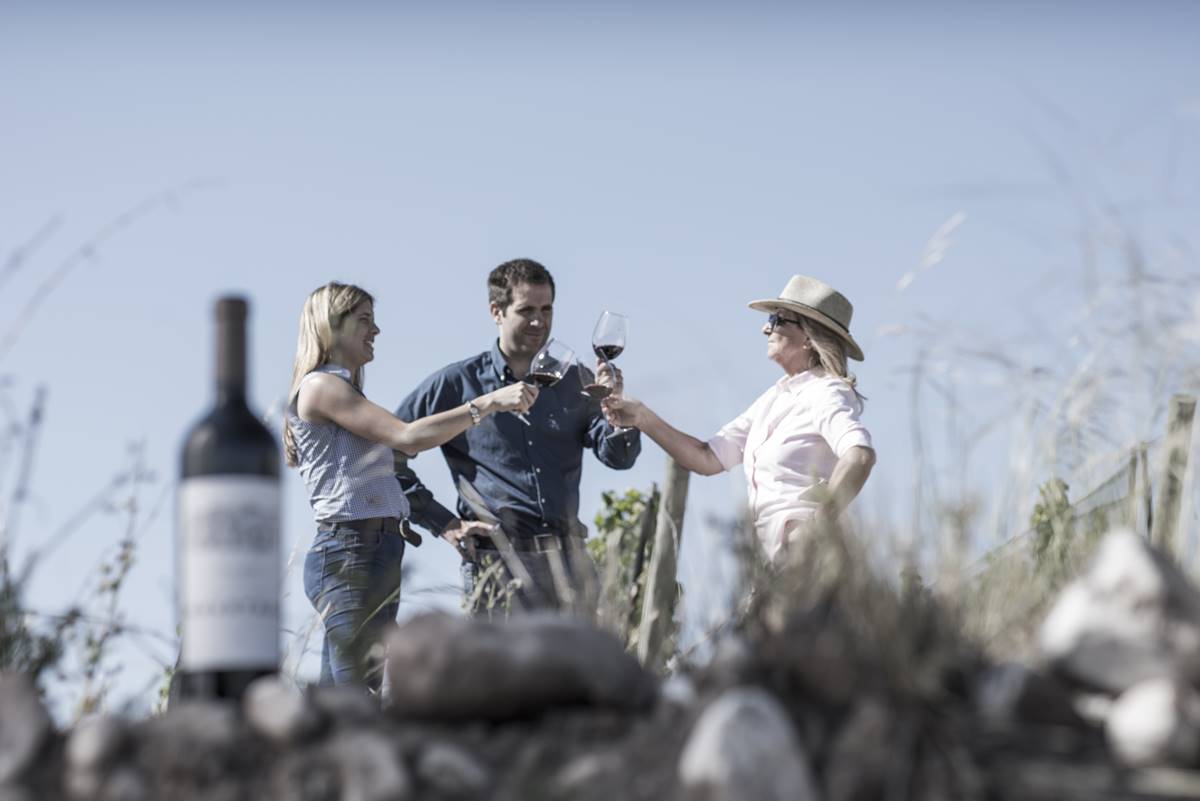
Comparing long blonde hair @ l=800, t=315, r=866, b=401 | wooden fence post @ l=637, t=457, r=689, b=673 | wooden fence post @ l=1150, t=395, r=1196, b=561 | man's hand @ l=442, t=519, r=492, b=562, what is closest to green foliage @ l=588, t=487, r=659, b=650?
wooden fence post @ l=637, t=457, r=689, b=673

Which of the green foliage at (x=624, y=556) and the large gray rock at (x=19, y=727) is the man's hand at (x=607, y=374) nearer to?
the green foliage at (x=624, y=556)

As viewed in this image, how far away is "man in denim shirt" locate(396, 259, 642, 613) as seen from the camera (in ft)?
18.9

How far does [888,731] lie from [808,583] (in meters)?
0.44

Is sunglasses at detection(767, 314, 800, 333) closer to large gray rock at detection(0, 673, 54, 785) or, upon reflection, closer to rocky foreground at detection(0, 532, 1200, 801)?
rocky foreground at detection(0, 532, 1200, 801)

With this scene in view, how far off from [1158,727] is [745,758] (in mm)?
644

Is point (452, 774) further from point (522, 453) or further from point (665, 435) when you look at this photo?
point (522, 453)

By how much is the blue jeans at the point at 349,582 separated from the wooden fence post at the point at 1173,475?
266 centimetres

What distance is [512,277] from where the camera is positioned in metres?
6.02

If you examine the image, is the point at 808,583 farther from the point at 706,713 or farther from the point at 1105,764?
Result: the point at 1105,764

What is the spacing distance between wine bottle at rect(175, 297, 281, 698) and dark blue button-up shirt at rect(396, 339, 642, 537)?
348 cm

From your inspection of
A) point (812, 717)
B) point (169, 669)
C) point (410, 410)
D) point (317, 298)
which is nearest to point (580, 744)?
point (812, 717)

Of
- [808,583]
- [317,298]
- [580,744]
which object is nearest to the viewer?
[580,744]

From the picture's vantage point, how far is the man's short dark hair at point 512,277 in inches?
236

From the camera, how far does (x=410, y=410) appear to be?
6156mm
